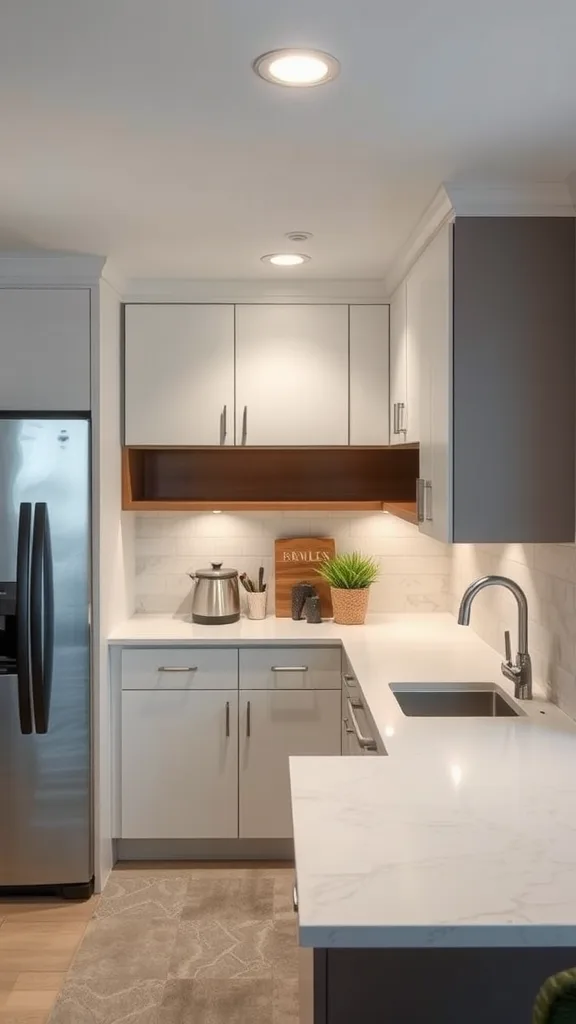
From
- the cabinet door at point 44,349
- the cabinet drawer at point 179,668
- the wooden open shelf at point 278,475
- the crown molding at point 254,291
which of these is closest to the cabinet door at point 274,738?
the cabinet drawer at point 179,668

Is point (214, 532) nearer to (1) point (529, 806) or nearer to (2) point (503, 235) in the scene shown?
(2) point (503, 235)

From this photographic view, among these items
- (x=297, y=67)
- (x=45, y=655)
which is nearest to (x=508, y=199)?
(x=297, y=67)

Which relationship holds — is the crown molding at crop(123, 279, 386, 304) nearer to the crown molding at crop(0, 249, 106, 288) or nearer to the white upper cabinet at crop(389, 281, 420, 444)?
the white upper cabinet at crop(389, 281, 420, 444)

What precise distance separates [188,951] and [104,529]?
1557 mm

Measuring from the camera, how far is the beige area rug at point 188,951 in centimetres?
265

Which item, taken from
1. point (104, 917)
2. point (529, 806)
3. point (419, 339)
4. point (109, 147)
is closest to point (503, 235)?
point (419, 339)

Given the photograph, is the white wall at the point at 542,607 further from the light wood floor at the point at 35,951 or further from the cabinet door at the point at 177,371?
the light wood floor at the point at 35,951

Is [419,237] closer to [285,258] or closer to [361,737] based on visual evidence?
[285,258]

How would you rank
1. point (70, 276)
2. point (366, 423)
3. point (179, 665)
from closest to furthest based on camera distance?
1. point (70, 276)
2. point (179, 665)
3. point (366, 423)

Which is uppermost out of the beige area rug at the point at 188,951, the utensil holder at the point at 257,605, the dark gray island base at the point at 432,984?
the utensil holder at the point at 257,605

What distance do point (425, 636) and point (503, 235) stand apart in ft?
5.78

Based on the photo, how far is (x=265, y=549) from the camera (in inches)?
166

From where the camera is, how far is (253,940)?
3.04 m

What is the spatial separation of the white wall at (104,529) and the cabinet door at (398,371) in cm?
117
